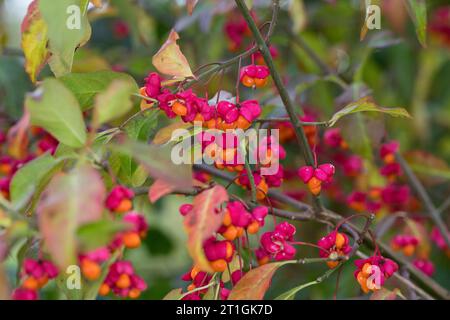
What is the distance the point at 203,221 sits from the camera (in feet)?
2.31

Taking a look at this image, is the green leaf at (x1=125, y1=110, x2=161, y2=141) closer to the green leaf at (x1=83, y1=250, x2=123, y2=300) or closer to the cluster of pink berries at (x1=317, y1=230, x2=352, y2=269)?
the green leaf at (x1=83, y1=250, x2=123, y2=300)

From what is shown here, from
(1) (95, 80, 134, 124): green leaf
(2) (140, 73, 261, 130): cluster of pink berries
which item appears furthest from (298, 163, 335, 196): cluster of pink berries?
(1) (95, 80, 134, 124): green leaf

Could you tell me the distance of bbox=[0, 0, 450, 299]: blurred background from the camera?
1482 millimetres

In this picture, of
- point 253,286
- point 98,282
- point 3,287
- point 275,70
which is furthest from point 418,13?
point 3,287

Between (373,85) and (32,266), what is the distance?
1482 millimetres

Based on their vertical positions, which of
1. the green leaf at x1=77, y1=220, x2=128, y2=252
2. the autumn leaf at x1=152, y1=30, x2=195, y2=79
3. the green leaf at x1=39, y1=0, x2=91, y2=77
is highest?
the green leaf at x1=39, y1=0, x2=91, y2=77

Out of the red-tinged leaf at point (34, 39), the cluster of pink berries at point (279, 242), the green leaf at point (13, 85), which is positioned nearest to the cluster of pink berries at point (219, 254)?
the cluster of pink berries at point (279, 242)

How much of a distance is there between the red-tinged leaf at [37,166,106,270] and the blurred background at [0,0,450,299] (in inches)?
19.4

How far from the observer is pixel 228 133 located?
0.84 meters

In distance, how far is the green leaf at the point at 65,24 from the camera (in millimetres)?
841

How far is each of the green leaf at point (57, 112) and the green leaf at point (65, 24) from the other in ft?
0.56

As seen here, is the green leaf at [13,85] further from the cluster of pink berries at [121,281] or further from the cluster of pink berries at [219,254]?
the cluster of pink berries at [219,254]
